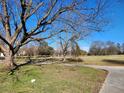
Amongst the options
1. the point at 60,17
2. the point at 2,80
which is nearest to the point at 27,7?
the point at 60,17

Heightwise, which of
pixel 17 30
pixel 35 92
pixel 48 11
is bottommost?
pixel 35 92

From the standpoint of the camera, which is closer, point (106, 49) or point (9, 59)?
point (9, 59)

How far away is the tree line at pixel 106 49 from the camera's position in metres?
121

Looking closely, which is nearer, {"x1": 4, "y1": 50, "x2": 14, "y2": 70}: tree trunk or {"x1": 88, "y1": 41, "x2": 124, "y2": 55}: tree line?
{"x1": 4, "y1": 50, "x2": 14, "y2": 70}: tree trunk

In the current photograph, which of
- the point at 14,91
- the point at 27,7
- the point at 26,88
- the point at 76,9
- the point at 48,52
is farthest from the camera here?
the point at 48,52

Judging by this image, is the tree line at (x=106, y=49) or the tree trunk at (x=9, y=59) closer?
the tree trunk at (x=9, y=59)

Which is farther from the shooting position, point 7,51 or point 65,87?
point 7,51

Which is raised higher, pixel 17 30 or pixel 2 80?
pixel 17 30

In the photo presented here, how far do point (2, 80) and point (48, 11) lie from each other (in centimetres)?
555

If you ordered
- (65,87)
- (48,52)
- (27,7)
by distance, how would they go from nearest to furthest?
(65,87) < (27,7) < (48,52)

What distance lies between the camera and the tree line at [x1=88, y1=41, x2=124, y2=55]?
4771 inches

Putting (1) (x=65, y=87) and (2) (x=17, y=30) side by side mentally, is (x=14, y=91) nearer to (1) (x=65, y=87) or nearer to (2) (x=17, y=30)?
(1) (x=65, y=87)

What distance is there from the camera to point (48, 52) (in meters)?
98.8

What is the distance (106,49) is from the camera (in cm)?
12825
